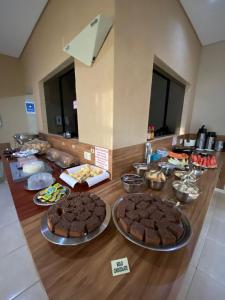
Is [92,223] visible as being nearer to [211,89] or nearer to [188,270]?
[188,270]

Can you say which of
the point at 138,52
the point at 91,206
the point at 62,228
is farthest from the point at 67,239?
the point at 138,52

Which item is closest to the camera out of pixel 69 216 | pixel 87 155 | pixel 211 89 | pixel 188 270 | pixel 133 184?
pixel 69 216

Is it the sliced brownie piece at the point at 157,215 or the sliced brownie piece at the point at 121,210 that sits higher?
the sliced brownie piece at the point at 157,215

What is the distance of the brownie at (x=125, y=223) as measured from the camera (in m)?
0.50

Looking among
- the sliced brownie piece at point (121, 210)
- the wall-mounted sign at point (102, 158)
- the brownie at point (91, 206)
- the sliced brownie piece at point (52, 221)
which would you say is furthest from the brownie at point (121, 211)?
the wall-mounted sign at point (102, 158)

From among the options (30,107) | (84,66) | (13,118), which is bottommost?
(13,118)

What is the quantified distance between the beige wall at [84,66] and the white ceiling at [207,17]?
1.14 m

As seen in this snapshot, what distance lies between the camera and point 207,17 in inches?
59.1

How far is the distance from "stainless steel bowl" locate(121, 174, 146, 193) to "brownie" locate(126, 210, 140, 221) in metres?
0.24

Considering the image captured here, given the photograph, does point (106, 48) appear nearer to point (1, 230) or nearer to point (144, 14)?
point (144, 14)

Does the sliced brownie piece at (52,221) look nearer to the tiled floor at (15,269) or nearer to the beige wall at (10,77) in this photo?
the tiled floor at (15,269)

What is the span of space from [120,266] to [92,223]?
16 cm

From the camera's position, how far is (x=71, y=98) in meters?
2.71

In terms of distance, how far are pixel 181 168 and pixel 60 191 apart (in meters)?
1.05
